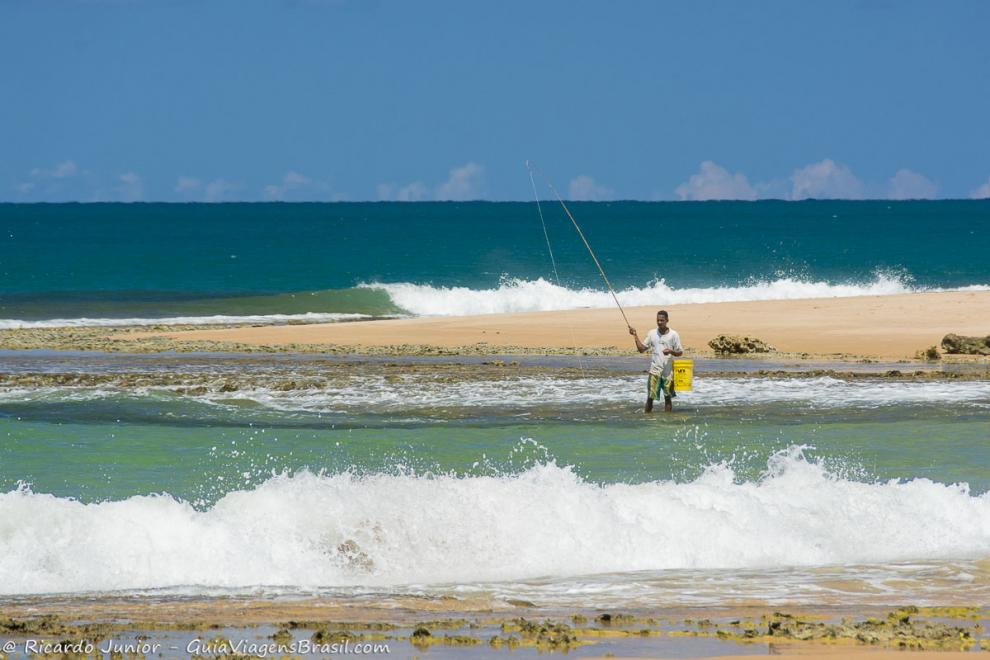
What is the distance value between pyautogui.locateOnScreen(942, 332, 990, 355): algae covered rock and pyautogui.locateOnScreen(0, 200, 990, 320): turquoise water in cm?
2374

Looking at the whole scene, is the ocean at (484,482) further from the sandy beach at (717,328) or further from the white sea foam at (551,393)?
the sandy beach at (717,328)

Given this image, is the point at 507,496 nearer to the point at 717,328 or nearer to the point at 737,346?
the point at 737,346

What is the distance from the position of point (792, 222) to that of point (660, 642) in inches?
5233

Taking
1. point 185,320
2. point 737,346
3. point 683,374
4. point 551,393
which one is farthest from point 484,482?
point 185,320

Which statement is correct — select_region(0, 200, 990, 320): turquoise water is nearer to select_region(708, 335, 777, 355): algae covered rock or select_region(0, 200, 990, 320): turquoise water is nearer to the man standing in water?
select_region(708, 335, 777, 355): algae covered rock

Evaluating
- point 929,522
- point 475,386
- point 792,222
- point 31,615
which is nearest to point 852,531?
point 929,522

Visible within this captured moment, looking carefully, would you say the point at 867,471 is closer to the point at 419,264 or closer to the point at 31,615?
the point at 31,615

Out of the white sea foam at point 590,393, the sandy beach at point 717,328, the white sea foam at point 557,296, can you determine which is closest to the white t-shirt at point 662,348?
the white sea foam at point 590,393

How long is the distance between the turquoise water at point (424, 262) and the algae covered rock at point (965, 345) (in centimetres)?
2374

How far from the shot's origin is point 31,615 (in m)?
9.05

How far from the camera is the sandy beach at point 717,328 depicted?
28578 mm

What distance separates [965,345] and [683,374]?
10.2m

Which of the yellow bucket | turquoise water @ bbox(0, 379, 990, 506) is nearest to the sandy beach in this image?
turquoise water @ bbox(0, 379, 990, 506)

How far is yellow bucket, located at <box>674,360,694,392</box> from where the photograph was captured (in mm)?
17859
